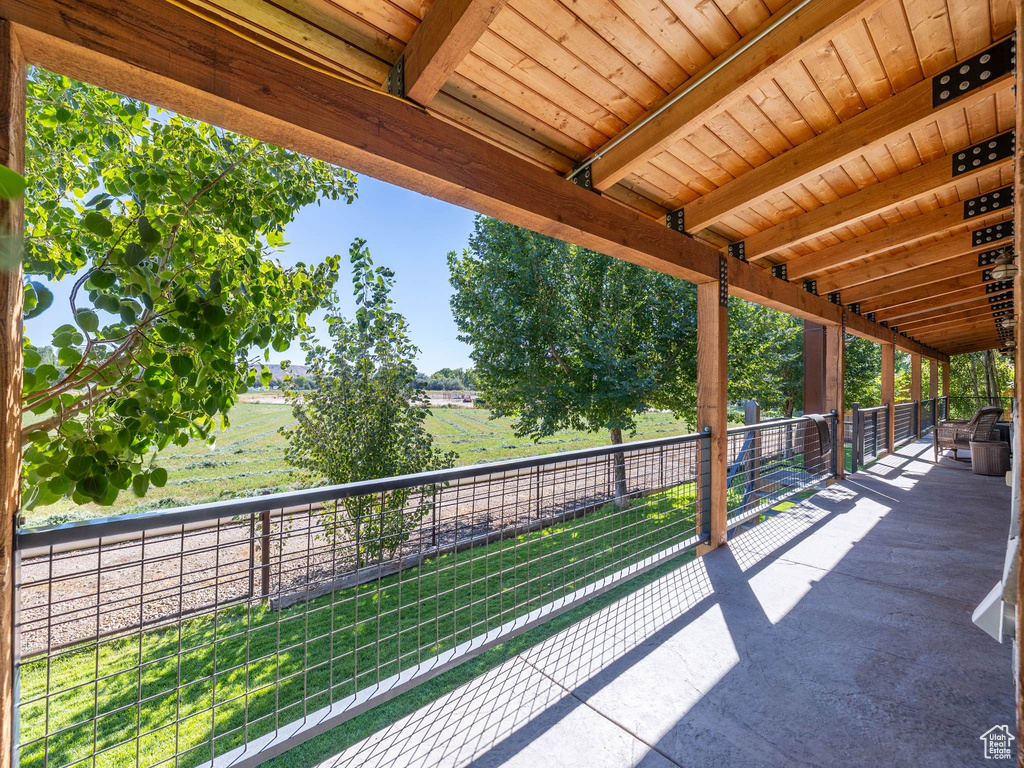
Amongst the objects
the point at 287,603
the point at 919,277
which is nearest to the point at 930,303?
the point at 919,277

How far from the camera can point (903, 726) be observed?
177cm

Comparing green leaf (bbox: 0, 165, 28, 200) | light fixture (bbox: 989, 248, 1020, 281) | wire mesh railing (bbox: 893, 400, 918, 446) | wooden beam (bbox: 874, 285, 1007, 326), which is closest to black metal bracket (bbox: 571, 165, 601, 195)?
green leaf (bbox: 0, 165, 28, 200)

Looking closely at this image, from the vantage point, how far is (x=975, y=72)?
214 centimetres

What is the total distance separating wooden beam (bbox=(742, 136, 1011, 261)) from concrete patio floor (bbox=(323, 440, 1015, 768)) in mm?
2424

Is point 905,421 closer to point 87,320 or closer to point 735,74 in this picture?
point 735,74

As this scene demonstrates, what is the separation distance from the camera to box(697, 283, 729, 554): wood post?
3.62 m

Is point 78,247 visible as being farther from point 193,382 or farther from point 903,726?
point 903,726

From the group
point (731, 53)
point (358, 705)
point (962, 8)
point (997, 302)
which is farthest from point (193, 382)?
point (997, 302)

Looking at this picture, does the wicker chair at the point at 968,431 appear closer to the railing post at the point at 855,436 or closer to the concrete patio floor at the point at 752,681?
the railing post at the point at 855,436

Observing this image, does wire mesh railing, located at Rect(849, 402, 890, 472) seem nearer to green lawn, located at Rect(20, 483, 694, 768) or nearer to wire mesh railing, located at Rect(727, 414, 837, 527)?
wire mesh railing, located at Rect(727, 414, 837, 527)

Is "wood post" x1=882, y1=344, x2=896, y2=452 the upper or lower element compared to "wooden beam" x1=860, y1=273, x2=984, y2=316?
lower

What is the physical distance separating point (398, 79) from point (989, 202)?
14.5ft

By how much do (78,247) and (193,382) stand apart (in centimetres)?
80

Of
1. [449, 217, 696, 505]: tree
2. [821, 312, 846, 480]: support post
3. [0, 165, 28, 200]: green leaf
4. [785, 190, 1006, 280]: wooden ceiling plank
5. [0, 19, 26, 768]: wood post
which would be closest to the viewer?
[0, 165, 28, 200]: green leaf
